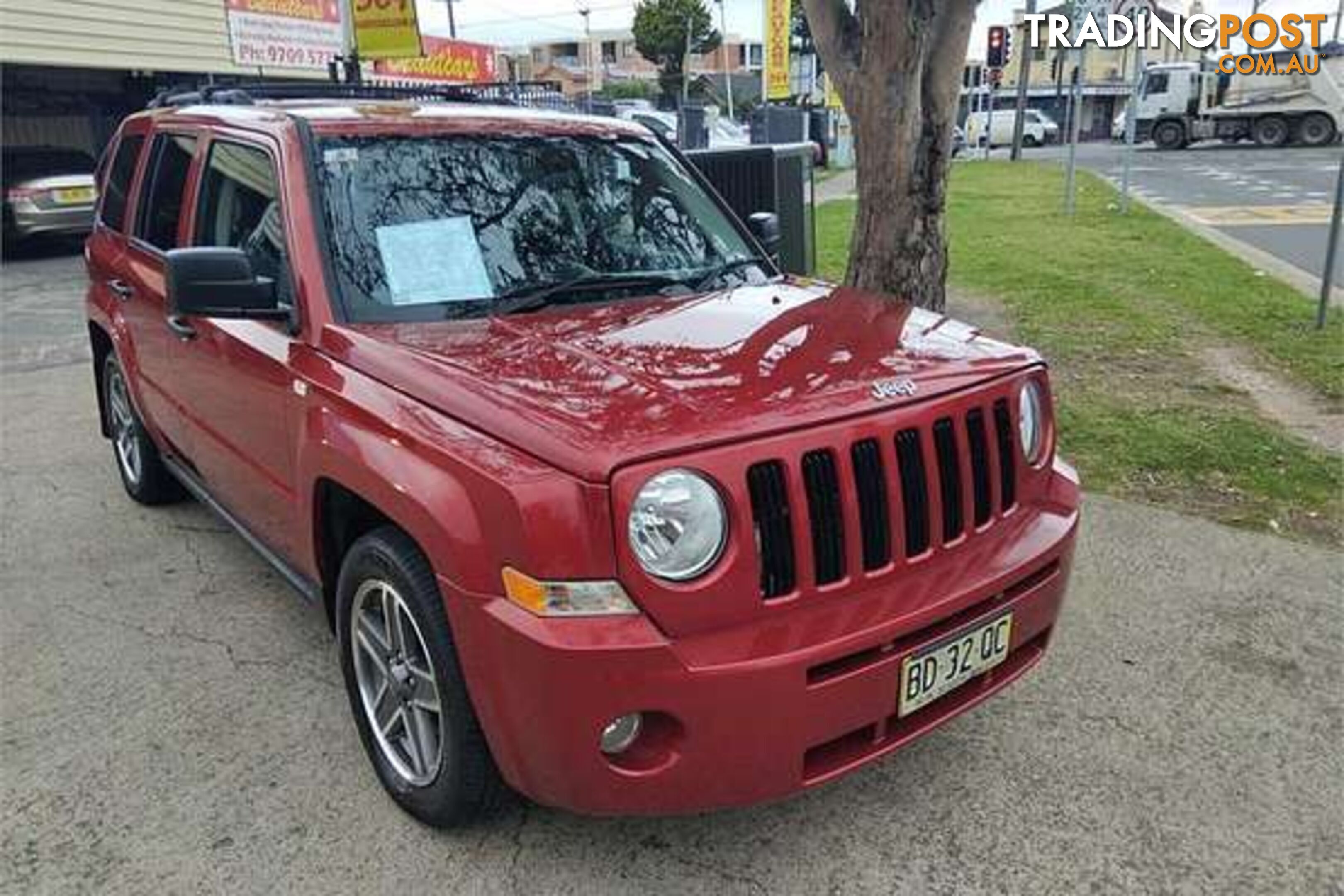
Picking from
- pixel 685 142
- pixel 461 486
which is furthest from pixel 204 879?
pixel 685 142

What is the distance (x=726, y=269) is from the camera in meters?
3.82

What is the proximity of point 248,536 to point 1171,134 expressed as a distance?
39965 millimetres

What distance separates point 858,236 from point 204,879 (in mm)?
5113

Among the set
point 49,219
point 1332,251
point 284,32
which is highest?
point 284,32

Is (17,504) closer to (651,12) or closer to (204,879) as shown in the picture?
(204,879)

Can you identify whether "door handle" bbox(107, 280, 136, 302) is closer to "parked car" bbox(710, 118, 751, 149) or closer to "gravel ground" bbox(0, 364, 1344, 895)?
"gravel ground" bbox(0, 364, 1344, 895)

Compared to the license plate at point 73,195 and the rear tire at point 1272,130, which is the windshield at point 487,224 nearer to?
the license plate at point 73,195

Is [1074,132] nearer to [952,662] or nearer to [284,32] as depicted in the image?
[284,32]

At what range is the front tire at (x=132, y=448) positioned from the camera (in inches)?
203

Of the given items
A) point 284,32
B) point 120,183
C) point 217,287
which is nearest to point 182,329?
point 217,287

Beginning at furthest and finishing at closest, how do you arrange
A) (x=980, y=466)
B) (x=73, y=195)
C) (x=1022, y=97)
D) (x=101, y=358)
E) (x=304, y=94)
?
(x=1022, y=97), (x=73, y=195), (x=101, y=358), (x=304, y=94), (x=980, y=466)

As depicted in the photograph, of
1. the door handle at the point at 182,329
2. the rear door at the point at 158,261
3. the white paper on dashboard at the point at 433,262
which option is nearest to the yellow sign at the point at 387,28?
the rear door at the point at 158,261

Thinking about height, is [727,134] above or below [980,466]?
above

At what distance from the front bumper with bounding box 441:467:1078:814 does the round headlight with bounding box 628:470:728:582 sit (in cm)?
13
